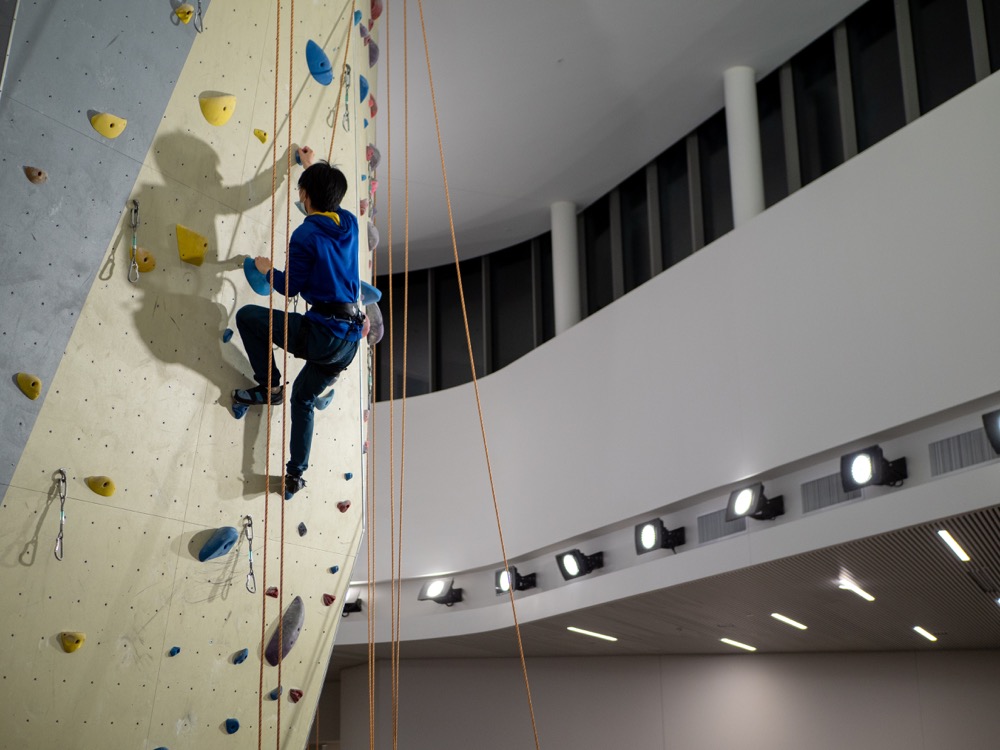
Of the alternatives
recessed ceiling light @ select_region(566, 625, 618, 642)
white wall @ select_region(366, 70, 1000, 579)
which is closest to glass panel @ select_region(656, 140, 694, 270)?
white wall @ select_region(366, 70, 1000, 579)

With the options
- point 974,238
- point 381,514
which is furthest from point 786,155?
point 381,514

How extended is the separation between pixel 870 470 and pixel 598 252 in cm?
498

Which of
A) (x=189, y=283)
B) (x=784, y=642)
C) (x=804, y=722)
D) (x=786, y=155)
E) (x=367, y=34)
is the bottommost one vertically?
(x=804, y=722)

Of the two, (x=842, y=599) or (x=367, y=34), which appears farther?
(x=842, y=599)

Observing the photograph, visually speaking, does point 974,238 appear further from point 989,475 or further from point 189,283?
point 189,283

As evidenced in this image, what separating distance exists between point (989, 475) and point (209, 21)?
392 centimetres

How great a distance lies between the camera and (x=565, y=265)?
1018 cm

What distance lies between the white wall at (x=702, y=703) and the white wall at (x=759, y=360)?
241 centimetres

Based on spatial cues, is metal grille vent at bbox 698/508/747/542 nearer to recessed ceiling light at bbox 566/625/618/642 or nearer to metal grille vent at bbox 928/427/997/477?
metal grille vent at bbox 928/427/997/477

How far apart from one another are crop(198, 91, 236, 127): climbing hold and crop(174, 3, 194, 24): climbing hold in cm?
26

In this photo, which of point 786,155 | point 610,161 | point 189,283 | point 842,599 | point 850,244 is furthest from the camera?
point 610,161

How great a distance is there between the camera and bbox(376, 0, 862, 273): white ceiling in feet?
25.2

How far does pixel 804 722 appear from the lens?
10.1 meters

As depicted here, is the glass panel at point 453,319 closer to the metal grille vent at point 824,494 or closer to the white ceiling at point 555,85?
the white ceiling at point 555,85
